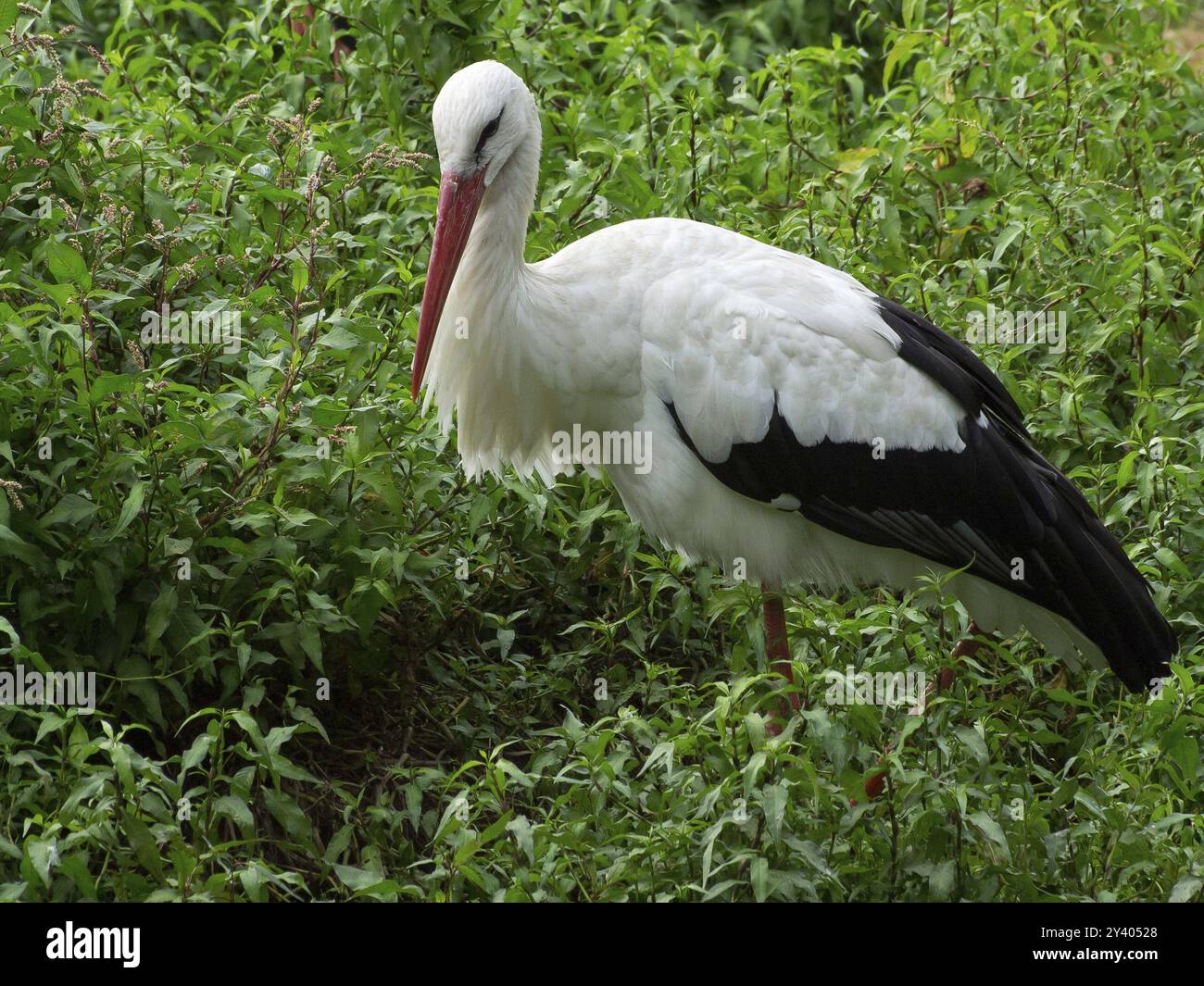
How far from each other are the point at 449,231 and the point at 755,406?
0.89 m

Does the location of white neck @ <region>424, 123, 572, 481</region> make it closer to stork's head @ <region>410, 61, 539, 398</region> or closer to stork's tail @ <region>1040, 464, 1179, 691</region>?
stork's head @ <region>410, 61, 539, 398</region>

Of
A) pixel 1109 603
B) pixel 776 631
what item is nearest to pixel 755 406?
pixel 776 631

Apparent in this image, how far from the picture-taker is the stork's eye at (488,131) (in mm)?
4078

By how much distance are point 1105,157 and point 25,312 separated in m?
3.97

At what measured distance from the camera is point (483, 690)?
4.55 m

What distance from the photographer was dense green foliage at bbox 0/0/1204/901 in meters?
3.60

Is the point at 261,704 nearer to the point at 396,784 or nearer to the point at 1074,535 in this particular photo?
the point at 396,784

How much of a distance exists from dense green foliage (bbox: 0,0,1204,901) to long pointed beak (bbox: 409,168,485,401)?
392mm

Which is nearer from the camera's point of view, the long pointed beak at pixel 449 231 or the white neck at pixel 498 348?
the long pointed beak at pixel 449 231

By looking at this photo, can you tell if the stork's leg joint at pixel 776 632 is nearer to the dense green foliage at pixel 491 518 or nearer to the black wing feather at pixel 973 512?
the dense green foliage at pixel 491 518

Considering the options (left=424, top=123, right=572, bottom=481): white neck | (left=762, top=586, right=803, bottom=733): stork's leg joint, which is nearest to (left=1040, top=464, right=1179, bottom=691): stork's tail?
(left=762, top=586, right=803, bottom=733): stork's leg joint

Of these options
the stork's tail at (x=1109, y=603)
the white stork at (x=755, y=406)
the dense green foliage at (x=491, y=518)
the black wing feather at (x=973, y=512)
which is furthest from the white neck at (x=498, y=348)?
the stork's tail at (x=1109, y=603)

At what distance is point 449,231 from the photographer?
4.12 meters

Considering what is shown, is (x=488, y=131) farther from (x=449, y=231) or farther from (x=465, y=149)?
(x=449, y=231)
